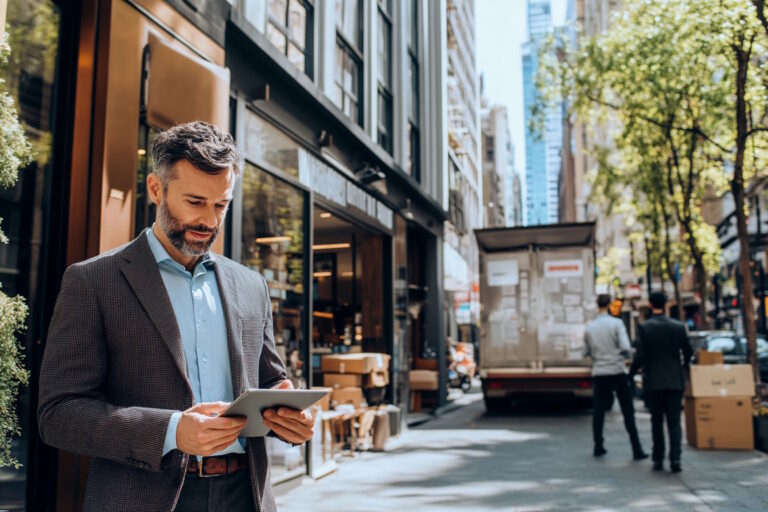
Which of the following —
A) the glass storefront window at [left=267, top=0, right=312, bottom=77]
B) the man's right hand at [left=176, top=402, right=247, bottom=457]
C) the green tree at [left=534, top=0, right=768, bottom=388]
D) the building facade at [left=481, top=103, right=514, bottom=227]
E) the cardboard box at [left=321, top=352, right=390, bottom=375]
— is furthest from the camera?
the building facade at [left=481, top=103, right=514, bottom=227]

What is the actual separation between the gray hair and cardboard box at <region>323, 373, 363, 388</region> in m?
9.48

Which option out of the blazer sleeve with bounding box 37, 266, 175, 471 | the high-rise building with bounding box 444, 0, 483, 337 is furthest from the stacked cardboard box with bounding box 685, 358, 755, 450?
the high-rise building with bounding box 444, 0, 483, 337

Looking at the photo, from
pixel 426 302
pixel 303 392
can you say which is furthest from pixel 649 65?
pixel 303 392

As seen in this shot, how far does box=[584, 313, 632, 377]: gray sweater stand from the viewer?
1059 cm

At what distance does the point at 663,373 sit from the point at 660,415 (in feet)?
1.74

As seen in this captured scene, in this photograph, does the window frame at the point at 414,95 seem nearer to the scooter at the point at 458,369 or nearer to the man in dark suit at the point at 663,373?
the scooter at the point at 458,369

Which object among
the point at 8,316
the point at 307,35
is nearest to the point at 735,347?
the point at 307,35

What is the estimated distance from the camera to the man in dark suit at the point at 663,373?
30.2 feet

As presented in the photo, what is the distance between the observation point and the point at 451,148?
37.1 metres

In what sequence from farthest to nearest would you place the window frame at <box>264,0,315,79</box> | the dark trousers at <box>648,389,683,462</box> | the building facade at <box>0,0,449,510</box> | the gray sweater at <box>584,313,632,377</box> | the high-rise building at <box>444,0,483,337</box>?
1. the high-rise building at <box>444,0,483,337</box>
2. the gray sweater at <box>584,313,632,377</box>
3. the window frame at <box>264,0,315,79</box>
4. the dark trousers at <box>648,389,683,462</box>
5. the building facade at <box>0,0,449,510</box>

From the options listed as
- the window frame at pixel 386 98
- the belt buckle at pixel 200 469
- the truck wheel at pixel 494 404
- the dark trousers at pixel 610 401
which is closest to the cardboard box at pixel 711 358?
the dark trousers at pixel 610 401

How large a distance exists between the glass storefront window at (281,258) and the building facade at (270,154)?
3cm

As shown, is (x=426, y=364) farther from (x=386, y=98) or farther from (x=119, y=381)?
(x=119, y=381)

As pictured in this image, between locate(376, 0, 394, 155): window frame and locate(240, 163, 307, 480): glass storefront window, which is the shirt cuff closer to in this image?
locate(240, 163, 307, 480): glass storefront window
